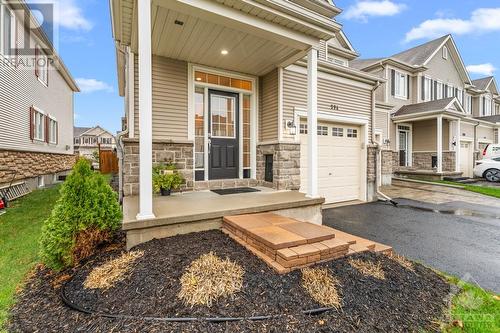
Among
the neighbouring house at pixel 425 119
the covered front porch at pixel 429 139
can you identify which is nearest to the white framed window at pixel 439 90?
the neighbouring house at pixel 425 119

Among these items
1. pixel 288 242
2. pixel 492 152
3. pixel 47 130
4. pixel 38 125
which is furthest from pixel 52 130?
pixel 492 152

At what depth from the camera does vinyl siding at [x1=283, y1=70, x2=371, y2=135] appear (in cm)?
593

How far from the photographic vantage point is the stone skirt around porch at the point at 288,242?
241 cm

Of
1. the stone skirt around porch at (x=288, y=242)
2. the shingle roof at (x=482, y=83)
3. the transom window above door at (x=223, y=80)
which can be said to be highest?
the shingle roof at (x=482, y=83)

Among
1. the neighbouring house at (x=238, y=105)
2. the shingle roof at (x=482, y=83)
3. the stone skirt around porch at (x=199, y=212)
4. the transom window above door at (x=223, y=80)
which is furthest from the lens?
the shingle roof at (x=482, y=83)

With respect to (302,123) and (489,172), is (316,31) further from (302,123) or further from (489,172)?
(489,172)

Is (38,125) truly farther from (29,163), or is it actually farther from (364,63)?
(364,63)

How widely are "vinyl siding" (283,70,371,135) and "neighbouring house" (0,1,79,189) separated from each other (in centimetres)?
745

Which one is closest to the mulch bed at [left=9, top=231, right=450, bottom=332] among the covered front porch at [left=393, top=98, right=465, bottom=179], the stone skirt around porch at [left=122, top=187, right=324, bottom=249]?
the stone skirt around porch at [left=122, top=187, right=324, bottom=249]

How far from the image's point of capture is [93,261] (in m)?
2.66

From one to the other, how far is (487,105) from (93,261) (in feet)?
88.5

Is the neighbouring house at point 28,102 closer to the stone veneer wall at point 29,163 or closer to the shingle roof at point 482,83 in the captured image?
the stone veneer wall at point 29,163

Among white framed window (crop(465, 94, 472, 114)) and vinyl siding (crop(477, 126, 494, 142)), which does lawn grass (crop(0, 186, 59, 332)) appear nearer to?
vinyl siding (crop(477, 126, 494, 142))

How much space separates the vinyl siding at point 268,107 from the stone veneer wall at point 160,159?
189cm
